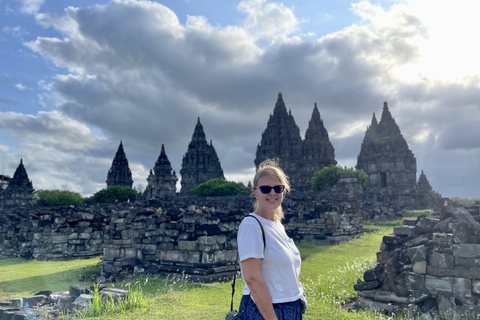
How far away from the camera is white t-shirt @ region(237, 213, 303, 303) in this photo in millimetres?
2895

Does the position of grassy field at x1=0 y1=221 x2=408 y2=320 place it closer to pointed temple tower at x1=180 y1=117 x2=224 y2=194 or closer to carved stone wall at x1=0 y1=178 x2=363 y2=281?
carved stone wall at x1=0 y1=178 x2=363 y2=281

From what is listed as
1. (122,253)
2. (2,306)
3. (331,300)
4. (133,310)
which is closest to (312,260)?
A: (331,300)

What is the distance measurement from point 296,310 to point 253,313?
391 mm

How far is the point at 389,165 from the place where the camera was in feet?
153

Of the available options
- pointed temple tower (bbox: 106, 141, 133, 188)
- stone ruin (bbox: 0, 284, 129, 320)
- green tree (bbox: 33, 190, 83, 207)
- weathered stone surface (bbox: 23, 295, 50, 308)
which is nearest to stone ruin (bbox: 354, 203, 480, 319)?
stone ruin (bbox: 0, 284, 129, 320)

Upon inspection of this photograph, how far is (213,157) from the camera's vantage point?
287 ft

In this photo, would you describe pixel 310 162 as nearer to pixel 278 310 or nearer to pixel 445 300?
pixel 445 300

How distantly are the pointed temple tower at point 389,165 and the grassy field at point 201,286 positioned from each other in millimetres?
30745

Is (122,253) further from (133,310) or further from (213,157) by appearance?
(213,157)

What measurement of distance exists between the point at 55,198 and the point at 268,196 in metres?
75.7

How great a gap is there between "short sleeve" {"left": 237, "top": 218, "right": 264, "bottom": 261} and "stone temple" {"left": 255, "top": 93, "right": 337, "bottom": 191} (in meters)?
62.4

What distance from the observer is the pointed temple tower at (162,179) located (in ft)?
212

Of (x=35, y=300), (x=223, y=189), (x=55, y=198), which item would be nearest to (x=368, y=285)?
(x=35, y=300)

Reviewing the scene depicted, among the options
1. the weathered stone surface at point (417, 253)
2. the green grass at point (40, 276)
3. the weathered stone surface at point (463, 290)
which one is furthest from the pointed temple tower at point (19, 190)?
the weathered stone surface at point (463, 290)
